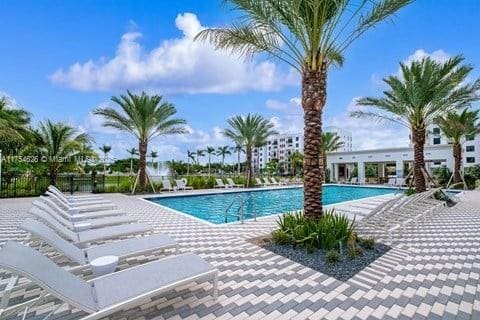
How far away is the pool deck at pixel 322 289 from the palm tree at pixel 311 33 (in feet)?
6.37

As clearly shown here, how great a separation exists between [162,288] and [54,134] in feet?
56.1

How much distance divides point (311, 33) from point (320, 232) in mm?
4313

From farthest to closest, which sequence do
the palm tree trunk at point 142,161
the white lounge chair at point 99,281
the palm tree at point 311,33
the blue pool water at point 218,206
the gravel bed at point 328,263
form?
the palm tree trunk at point 142,161 < the blue pool water at point 218,206 < the palm tree at point 311,33 < the gravel bed at point 328,263 < the white lounge chair at point 99,281

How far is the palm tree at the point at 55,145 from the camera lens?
16750mm

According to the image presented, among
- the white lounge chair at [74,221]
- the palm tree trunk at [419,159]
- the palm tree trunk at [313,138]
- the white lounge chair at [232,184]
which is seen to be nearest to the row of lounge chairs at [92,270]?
the white lounge chair at [74,221]

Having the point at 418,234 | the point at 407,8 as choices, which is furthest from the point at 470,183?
the point at 407,8

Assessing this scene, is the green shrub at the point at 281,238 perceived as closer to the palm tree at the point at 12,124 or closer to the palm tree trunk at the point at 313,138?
the palm tree trunk at the point at 313,138

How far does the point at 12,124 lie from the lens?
15.8 metres

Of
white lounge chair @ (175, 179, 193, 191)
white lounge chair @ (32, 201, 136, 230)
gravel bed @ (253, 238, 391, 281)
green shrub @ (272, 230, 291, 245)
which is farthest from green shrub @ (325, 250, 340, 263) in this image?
white lounge chair @ (175, 179, 193, 191)

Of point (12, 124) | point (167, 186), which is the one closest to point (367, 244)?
point (167, 186)

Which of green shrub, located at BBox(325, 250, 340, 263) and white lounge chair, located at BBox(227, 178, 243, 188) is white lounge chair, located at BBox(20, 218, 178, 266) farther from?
white lounge chair, located at BBox(227, 178, 243, 188)

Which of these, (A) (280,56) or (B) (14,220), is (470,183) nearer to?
(A) (280,56)

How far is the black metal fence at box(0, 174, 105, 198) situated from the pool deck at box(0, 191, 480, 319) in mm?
11438

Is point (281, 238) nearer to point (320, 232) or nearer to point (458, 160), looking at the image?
point (320, 232)
